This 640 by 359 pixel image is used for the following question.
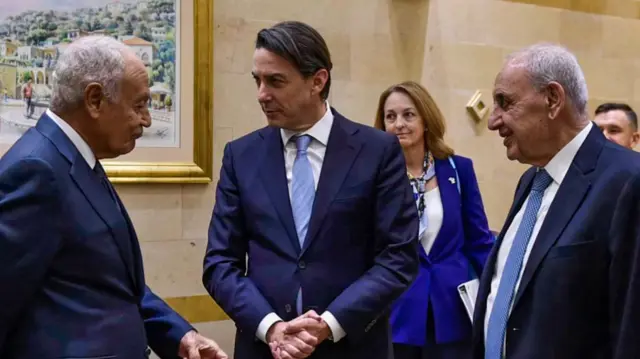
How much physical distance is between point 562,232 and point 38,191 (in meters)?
1.21

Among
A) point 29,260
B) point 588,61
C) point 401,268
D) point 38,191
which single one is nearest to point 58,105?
point 38,191

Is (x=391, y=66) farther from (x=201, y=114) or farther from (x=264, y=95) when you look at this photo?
(x=264, y=95)

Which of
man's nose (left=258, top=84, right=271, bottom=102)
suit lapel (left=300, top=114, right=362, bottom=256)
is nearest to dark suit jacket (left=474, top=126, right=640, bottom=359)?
suit lapel (left=300, top=114, right=362, bottom=256)

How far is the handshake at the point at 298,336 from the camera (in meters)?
2.00

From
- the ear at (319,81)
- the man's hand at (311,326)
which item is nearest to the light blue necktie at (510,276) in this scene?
the man's hand at (311,326)

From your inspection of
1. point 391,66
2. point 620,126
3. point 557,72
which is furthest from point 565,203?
point 391,66

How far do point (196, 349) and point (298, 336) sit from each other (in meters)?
0.28

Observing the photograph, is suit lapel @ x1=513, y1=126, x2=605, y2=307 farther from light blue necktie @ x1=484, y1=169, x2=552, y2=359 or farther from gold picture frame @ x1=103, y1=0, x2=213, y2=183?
gold picture frame @ x1=103, y1=0, x2=213, y2=183

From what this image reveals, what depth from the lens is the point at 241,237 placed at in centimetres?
225

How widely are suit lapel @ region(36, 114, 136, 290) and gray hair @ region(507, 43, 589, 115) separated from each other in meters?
1.10

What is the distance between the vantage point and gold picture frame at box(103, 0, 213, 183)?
372cm

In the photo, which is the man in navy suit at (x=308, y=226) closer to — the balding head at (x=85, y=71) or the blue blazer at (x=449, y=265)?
the balding head at (x=85, y=71)

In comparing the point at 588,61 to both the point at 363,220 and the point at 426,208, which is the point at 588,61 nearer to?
the point at 426,208

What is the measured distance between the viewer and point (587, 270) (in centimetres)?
167
